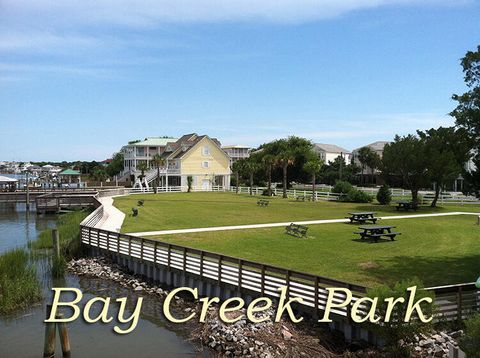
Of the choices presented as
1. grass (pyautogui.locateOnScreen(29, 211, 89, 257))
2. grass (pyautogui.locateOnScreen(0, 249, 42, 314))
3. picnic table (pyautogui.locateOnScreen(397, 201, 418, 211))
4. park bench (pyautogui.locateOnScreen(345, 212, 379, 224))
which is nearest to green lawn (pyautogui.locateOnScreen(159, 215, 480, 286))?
park bench (pyautogui.locateOnScreen(345, 212, 379, 224))

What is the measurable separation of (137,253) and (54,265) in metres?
3.97

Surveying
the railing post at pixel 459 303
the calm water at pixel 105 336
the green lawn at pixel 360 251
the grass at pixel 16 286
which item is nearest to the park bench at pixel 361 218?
the green lawn at pixel 360 251

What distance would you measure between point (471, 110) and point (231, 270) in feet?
→ 37.1

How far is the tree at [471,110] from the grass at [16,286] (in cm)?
1780

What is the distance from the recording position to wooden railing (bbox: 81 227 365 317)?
14.7m

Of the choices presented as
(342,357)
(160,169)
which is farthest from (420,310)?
(160,169)

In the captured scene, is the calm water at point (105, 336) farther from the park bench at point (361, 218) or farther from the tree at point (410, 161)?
the tree at point (410, 161)

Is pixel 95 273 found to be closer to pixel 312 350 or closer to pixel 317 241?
pixel 317 241

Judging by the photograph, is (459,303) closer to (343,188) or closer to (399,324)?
(399,324)

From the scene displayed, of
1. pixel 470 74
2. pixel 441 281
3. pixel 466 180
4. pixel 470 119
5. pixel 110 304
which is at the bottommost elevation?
pixel 110 304

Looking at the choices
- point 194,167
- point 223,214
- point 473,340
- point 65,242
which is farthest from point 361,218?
point 194,167

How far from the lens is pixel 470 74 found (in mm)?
20562

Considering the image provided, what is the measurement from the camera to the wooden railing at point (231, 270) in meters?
14.7

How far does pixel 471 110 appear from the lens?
20062 mm
